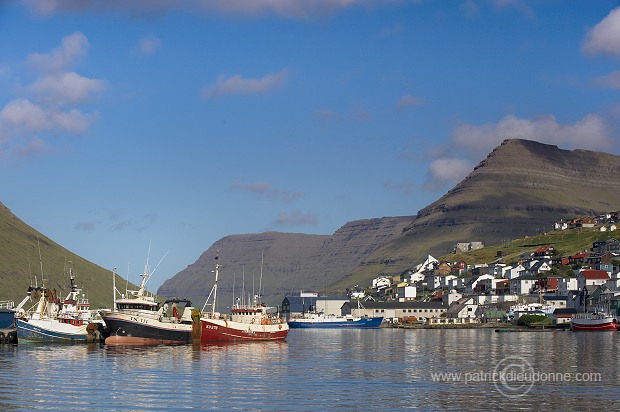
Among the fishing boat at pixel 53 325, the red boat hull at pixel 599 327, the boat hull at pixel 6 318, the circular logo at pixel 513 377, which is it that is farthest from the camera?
the red boat hull at pixel 599 327

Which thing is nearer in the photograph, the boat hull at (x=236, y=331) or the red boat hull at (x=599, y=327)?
the boat hull at (x=236, y=331)

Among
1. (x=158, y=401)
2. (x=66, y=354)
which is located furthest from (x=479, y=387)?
(x=66, y=354)

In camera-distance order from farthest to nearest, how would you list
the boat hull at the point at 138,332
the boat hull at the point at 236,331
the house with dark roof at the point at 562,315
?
1. the house with dark roof at the point at 562,315
2. the boat hull at the point at 236,331
3. the boat hull at the point at 138,332

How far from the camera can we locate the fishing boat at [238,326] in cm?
10919

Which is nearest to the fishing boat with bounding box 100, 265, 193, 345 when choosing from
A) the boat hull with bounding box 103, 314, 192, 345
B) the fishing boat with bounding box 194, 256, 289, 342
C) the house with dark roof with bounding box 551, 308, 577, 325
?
the boat hull with bounding box 103, 314, 192, 345

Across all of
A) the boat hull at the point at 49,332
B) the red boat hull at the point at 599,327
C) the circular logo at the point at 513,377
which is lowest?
the red boat hull at the point at 599,327

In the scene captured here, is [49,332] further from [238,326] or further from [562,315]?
[562,315]

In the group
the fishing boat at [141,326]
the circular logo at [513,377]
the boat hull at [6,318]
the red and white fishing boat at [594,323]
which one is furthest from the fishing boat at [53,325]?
the red and white fishing boat at [594,323]

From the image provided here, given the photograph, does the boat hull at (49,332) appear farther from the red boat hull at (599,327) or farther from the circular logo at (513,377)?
the red boat hull at (599,327)

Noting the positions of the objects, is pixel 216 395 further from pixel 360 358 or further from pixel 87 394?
pixel 360 358

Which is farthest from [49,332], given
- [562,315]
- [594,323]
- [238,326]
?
[562,315]

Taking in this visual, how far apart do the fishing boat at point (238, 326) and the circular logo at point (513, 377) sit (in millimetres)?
40445

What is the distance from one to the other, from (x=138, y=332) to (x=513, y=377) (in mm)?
53005

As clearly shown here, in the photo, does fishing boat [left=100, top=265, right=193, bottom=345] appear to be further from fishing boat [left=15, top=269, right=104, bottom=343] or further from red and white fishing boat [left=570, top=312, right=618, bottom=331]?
red and white fishing boat [left=570, top=312, right=618, bottom=331]
